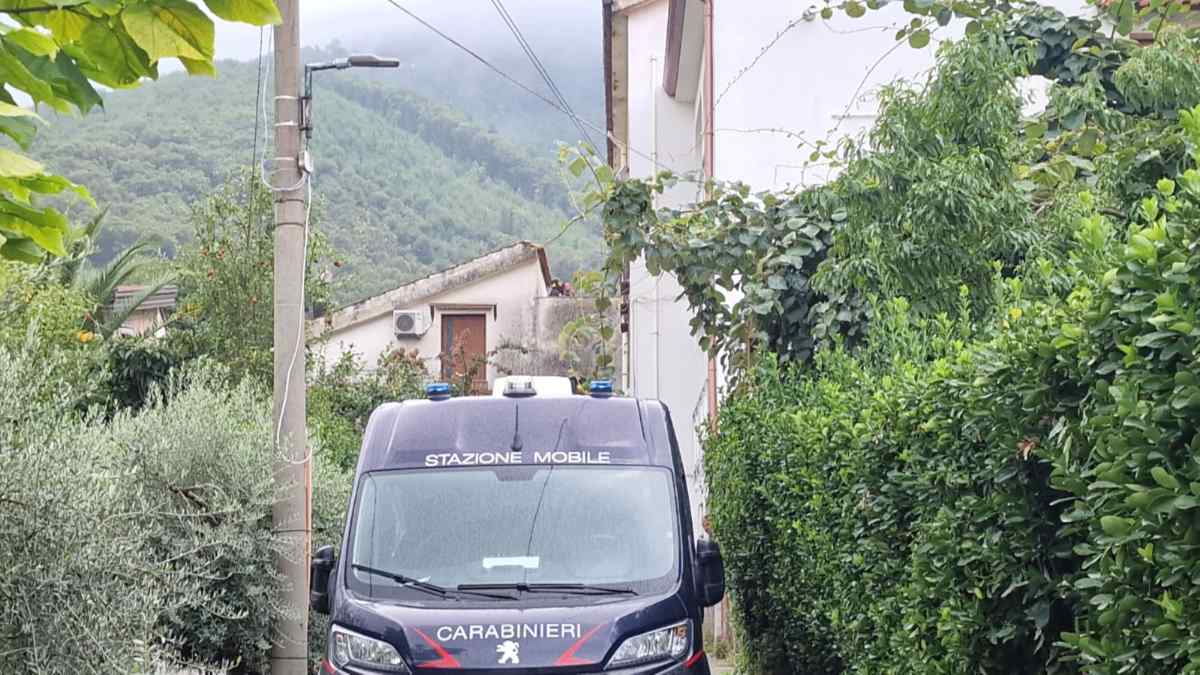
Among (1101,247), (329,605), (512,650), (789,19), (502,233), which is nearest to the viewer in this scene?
(1101,247)

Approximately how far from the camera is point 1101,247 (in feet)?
12.5

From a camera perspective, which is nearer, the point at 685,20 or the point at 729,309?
the point at 729,309

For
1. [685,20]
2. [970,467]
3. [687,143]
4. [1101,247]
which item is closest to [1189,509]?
[1101,247]

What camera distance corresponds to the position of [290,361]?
38.1 feet

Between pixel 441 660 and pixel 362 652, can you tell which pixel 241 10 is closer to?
pixel 441 660

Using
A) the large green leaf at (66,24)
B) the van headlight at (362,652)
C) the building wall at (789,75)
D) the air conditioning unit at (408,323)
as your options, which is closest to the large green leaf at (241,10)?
the large green leaf at (66,24)

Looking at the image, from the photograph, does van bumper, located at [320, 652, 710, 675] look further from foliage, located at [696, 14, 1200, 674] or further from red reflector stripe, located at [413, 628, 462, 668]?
foliage, located at [696, 14, 1200, 674]

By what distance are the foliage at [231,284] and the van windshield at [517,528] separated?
12.9 m

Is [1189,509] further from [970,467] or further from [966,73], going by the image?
[966,73]

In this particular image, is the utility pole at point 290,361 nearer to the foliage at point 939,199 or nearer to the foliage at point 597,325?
the foliage at point 597,325

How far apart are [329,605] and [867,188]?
4210 millimetres

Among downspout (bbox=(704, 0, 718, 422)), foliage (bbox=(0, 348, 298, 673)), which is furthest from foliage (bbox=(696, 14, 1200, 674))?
downspout (bbox=(704, 0, 718, 422))

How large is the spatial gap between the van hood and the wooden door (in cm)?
2415

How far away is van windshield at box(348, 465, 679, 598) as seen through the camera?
26.6 ft
